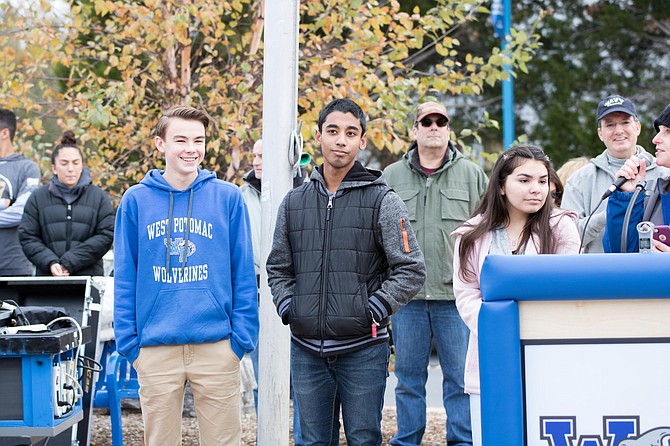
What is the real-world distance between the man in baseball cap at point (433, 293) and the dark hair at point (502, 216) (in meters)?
1.63

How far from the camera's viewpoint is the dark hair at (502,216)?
4.11 m

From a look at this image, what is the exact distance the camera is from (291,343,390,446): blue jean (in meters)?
4.29

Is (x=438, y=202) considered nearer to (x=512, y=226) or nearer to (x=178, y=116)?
(x=512, y=226)

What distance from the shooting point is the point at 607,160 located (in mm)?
5684

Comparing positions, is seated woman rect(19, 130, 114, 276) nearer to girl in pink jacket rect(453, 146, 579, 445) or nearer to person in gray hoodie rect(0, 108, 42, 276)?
person in gray hoodie rect(0, 108, 42, 276)

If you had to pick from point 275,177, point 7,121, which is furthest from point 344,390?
point 7,121

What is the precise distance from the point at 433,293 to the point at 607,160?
1.33m

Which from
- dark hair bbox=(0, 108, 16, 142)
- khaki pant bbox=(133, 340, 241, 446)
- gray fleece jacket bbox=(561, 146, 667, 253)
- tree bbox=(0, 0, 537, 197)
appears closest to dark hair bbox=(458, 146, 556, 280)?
khaki pant bbox=(133, 340, 241, 446)

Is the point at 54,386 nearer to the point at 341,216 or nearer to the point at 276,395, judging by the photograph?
the point at 276,395

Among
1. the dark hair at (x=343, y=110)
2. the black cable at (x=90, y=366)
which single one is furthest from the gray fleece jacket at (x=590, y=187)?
the black cable at (x=90, y=366)

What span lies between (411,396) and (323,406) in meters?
1.63

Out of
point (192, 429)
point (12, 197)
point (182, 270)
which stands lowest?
Answer: point (192, 429)

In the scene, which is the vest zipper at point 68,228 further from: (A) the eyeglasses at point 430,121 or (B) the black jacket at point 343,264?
(B) the black jacket at point 343,264

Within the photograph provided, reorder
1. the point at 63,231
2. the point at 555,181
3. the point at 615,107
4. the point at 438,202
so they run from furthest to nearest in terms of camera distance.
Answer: the point at 63,231
the point at 438,202
the point at 615,107
the point at 555,181
